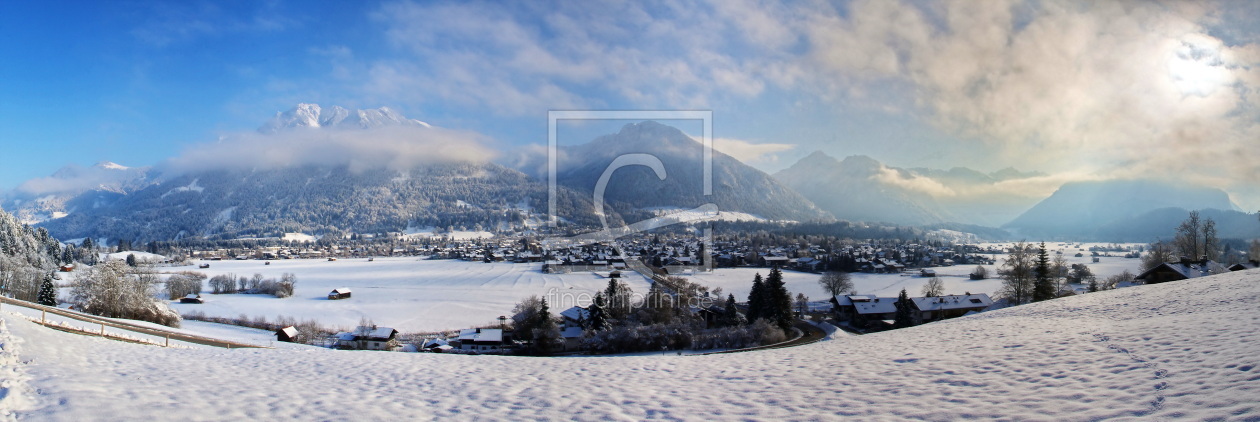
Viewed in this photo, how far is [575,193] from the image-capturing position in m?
175

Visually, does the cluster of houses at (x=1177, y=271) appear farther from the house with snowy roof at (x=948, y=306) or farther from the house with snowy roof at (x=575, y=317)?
the house with snowy roof at (x=575, y=317)

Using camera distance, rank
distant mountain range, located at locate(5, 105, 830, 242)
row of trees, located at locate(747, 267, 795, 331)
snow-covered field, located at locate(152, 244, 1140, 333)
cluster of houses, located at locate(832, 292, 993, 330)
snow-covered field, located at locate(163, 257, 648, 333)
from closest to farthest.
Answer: row of trees, located at locate(747, 267, 795, 331), cluster of houses, located at locate(832, 292, 993, 330), snow-covered field, located at locate(163, 257, 648, 333), snow-covered field, located at locate(152, 244, 1140, 333), distant mountain range, located at locate(5, 105, 830, 242)

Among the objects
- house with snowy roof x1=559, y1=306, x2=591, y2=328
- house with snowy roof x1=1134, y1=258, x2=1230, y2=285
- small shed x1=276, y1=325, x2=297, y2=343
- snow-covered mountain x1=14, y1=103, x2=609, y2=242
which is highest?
snow-covered mountain x1=14, y1=103, x2=609, y2=242

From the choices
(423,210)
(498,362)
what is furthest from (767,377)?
(423,210)

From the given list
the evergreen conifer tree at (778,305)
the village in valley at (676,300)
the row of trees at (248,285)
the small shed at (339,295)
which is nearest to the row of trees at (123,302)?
the village in valley at (676,300)

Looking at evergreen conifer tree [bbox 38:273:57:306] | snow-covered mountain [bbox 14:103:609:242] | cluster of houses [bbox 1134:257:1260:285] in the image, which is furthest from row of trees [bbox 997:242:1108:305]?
snow-covered mountain [bbox 14:103:609:242]

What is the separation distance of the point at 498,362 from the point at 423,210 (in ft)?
568

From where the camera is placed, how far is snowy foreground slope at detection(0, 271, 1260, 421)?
16.8 ft

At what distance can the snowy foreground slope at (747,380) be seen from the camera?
513cm

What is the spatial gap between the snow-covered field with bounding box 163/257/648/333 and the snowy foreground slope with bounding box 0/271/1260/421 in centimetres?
2534

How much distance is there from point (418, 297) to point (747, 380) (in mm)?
42547

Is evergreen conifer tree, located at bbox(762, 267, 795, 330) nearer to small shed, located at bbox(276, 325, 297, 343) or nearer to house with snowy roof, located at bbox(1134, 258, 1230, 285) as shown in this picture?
house with snowy roof, located at bbox(1134, 258, 1230, 285)

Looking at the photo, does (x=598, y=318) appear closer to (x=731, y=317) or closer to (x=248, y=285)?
(x=731, y=317)

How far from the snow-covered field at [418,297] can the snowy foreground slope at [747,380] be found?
25336 mm
